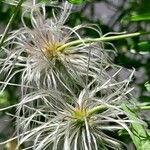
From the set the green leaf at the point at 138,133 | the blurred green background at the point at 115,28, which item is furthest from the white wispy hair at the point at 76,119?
the blurred green background at the point at 115,28

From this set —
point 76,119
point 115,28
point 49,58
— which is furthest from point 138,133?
point 115,28

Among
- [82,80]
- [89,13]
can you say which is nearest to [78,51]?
[82,80]

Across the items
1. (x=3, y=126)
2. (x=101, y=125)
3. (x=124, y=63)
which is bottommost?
(x=3, y=126)

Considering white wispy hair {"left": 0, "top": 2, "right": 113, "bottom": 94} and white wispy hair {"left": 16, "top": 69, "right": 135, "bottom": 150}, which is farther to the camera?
white wispy hair {"left": 0, "top": 2, "right": 113, "bottom": 94}

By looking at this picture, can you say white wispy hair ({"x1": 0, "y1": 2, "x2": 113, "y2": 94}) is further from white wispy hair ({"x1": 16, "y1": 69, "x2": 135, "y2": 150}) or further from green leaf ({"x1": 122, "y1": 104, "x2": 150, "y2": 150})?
green leaf ({"x1": 122, "y1": 104, "x2": 150, "y2": 150})

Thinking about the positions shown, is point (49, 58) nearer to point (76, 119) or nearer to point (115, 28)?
point (76, 119)

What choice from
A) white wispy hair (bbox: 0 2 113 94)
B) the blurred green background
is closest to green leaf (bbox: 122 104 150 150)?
white wispy hair (bbox: 0 2 113 94)

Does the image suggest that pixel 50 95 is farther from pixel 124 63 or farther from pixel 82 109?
pixel 124 63

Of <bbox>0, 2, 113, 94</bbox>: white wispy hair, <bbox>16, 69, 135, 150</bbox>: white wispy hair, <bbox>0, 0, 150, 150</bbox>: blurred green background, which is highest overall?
<bbox>0, 2, 113, 94</bbox>: white wispy hair
